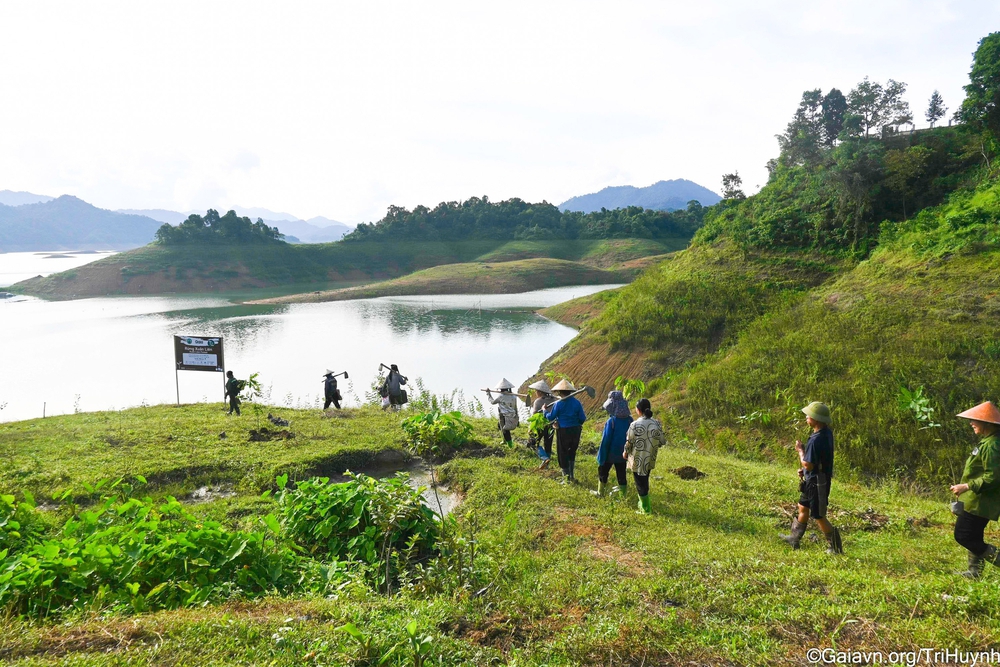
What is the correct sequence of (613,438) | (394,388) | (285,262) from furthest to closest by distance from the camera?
(285,262) < (394,388) < (613,438)

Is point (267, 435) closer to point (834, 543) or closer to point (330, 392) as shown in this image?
point (330, 392)

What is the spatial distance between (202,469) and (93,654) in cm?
653

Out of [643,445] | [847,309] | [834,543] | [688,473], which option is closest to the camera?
[834,543]

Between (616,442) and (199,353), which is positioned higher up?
(199,353)

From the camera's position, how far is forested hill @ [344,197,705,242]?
3782 inches

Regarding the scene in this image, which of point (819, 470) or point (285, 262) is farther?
point (285, 262)

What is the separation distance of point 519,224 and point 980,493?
101760 mm

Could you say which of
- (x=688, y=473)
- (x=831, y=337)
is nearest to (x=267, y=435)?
(x=688, y=473)

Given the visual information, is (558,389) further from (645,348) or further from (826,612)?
(645,348)

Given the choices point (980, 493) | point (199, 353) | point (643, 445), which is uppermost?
point (199, 353)

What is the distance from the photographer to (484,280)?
214ft

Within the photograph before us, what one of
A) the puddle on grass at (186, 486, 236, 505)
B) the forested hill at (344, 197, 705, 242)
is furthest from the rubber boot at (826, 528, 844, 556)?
the forested hill at (344, 197, 705, 242)

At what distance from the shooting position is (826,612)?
13.3 feet

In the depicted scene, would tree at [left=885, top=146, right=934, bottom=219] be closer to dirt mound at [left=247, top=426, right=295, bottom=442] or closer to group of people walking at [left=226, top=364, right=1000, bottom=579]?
group of people walking at [left=226, top=364, right=1000, bottom=579]
